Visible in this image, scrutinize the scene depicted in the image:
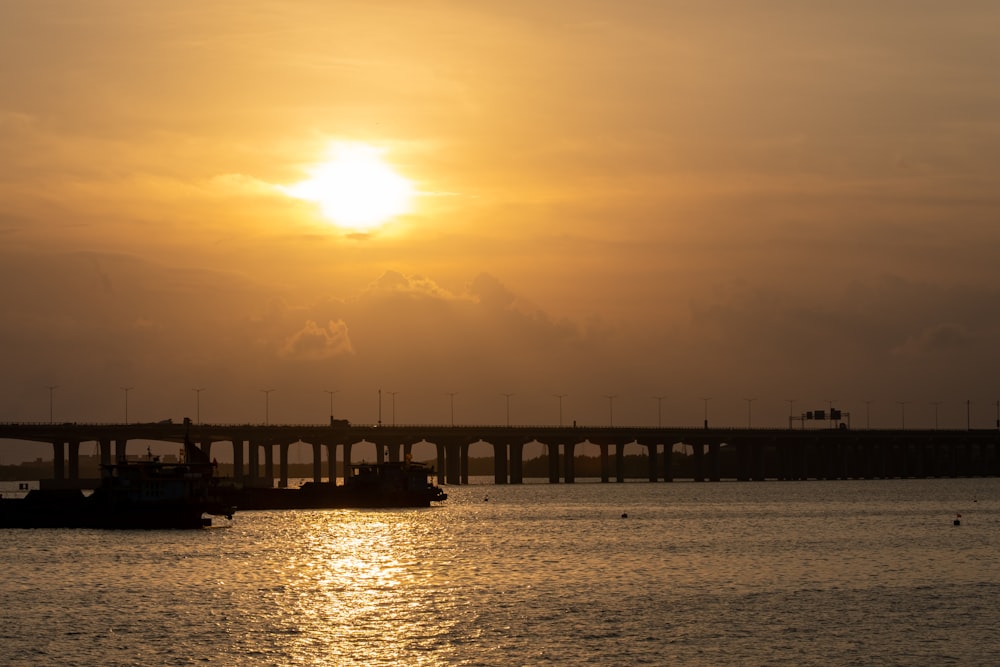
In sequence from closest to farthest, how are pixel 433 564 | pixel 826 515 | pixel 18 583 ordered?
pixel 18 583 < pixel 433 564 < pixel 826 515

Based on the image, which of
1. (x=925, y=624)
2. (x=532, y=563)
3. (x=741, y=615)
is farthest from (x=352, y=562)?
(x=925, y=624)

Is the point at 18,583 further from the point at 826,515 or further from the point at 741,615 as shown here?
the point at 826,515

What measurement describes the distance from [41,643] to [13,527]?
319 feet

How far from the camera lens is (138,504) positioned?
15088 cm

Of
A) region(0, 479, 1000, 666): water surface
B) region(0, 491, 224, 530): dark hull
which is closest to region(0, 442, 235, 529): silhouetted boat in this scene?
region(0, 491, 224, 530): dark hull

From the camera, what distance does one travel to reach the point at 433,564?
104938mm

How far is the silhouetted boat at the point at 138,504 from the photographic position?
5891 inches

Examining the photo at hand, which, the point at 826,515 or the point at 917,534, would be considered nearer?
the point at 917,534

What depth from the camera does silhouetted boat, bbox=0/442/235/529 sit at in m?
150

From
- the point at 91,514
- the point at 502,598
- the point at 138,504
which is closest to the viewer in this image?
the point at 502,598

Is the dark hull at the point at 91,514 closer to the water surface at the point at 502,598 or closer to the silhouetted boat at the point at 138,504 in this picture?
the silhouetted boat at the point at 138,504

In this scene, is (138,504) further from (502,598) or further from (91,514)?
(502,598)

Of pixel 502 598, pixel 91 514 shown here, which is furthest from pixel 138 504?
pixel 502 598

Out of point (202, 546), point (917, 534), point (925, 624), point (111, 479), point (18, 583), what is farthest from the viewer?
point (111, 479)
